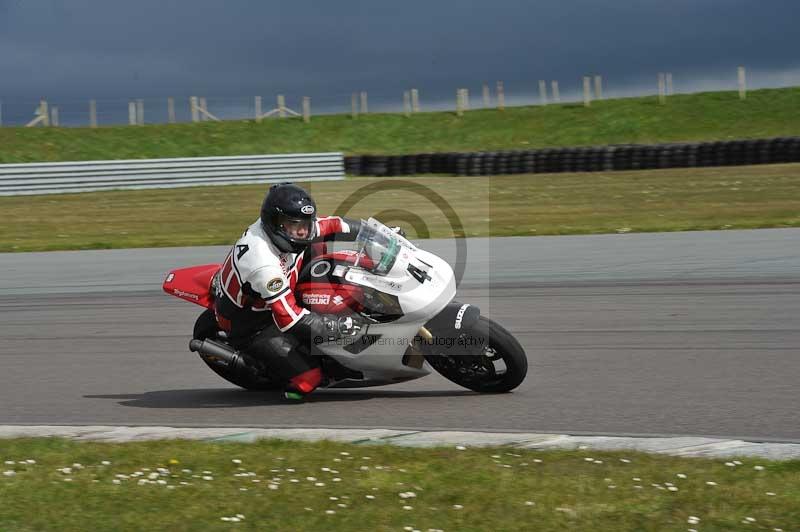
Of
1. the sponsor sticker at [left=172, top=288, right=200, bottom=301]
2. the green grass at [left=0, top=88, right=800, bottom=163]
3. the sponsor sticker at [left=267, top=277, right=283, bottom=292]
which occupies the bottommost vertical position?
the sponsor sticker at [left=172, top=288, right=200, bottom=301]

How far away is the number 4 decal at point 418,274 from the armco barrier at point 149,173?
2291 centimetres

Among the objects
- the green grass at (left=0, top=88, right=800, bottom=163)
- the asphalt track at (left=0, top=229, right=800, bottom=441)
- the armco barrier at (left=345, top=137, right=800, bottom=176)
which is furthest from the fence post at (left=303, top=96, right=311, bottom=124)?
the asphalt track at (left=0, top=229, right=800, bottom=441)

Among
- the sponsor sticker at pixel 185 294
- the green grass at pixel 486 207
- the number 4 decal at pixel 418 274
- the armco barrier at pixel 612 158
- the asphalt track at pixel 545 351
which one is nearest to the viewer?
the asphalt track at pixel 545 351

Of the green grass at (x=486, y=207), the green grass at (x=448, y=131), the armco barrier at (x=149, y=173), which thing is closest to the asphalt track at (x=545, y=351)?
the green grass at (x=486, y=207)

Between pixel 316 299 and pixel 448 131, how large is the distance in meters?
39.9

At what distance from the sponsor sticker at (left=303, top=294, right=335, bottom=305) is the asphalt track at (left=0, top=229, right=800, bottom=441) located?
70 cm

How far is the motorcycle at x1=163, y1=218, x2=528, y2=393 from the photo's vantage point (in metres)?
6.66

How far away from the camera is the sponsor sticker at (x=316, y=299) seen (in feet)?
22.5

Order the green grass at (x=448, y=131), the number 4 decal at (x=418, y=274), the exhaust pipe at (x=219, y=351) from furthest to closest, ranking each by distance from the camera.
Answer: the green grass at (x=448, y=131), the exhaust pipe at (x=219, y=351), the number 4 decal at (x=418, y=274)

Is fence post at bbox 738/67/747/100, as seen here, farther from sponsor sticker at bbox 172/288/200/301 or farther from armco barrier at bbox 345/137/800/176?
sponsor sticker at bbox 172/288/200/301

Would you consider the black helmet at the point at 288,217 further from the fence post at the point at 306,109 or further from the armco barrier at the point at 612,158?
the fence post at the point at 306,109

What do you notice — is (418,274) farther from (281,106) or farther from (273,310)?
(281,106)

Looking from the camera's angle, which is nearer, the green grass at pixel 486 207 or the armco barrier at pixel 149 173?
the green grass at pixel 486 207

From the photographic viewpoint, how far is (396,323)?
22.1ft
